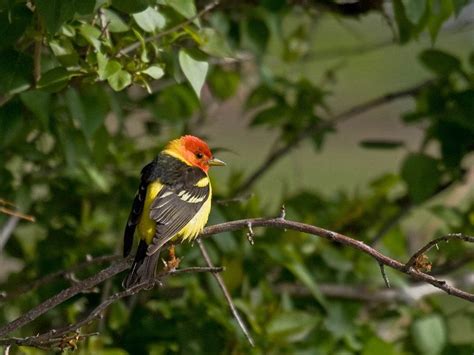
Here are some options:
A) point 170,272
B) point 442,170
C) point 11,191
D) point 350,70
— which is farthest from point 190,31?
point 350,70

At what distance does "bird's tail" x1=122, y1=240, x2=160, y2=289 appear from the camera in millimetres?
3588

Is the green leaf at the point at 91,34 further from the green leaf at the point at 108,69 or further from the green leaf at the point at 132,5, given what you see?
the green leaf at the point at 132,5

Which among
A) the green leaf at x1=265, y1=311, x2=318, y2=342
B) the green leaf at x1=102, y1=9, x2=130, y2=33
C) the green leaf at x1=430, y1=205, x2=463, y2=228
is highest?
the green leaf at x1=102, y1=9, x2=130, y2=33

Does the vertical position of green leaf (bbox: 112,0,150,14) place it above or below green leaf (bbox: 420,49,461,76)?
above

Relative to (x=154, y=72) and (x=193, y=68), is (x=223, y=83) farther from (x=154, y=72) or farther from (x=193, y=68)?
(x=154, y=72)

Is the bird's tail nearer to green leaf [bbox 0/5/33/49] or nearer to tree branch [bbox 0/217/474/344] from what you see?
tree branch [bbox 0/217/474/344]

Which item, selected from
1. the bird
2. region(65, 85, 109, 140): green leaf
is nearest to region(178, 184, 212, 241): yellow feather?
the bird

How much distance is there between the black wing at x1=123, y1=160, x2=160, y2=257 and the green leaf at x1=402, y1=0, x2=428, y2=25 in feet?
3.66

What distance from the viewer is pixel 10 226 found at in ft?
14.9

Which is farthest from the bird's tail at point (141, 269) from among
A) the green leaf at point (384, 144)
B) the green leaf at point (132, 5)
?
the green leaf at point (384, 144)

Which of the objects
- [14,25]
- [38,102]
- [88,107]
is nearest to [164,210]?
[88,107]

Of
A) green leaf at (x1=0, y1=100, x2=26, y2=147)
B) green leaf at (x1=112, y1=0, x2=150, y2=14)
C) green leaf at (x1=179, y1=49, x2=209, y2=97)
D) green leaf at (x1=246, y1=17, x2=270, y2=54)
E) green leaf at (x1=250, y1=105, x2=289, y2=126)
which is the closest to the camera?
green leaf at (x1=112, y1=0, x2=150, y2=14)

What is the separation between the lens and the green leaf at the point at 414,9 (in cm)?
374

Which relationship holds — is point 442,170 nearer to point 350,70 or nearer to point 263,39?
point 263,39
